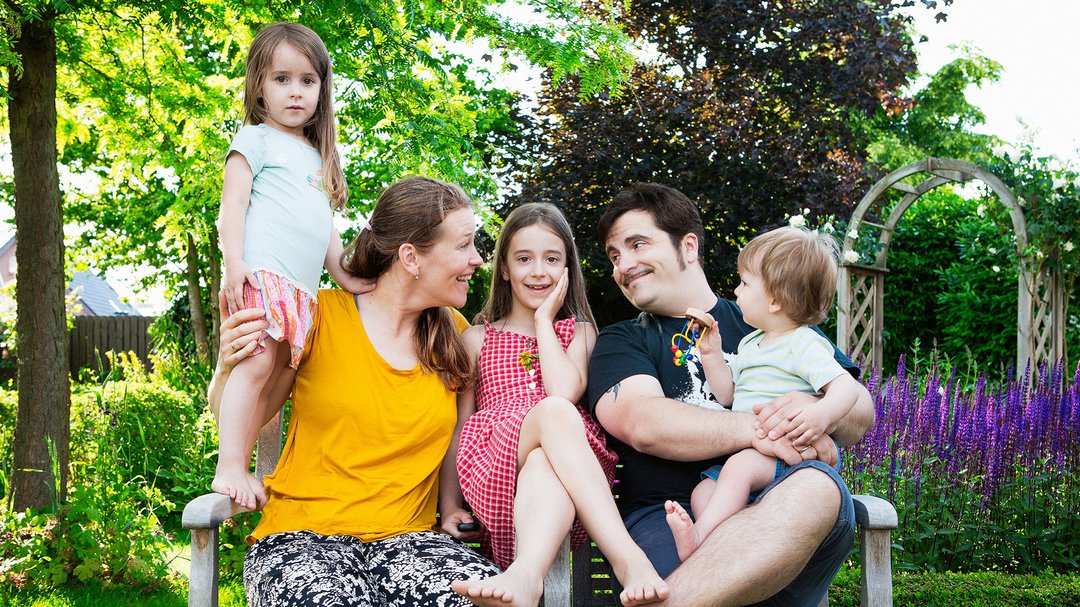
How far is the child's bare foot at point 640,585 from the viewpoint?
198 centimetres

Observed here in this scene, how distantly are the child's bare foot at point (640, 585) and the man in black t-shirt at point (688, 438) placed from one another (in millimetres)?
47

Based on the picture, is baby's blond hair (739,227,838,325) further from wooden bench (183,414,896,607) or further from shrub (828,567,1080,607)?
shrub (828,567,1080,607)

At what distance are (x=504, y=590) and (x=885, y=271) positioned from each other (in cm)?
693

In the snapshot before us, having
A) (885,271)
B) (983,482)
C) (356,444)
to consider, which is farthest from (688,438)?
(885,271)

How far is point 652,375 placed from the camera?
99.8 inches

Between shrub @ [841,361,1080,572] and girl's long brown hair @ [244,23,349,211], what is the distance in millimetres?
2444

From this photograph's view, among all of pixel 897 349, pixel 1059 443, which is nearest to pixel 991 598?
pixel 1059 443

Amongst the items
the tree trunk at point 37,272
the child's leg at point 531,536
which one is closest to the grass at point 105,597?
the tree trunk at point 37,272

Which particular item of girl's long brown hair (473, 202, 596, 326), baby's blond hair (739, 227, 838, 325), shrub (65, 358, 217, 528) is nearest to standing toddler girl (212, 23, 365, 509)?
girl's long brown hair (473, 202, 596, 326)

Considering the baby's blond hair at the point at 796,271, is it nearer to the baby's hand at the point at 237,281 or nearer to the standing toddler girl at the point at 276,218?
the standing toddler girl at the point at 276,218

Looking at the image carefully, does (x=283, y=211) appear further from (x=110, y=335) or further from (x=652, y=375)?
(x=110, y=335)

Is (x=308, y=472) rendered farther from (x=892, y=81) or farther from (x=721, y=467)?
(x=892, y=81)

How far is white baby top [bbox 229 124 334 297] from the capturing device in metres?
2.56

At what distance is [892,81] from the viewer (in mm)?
8945
